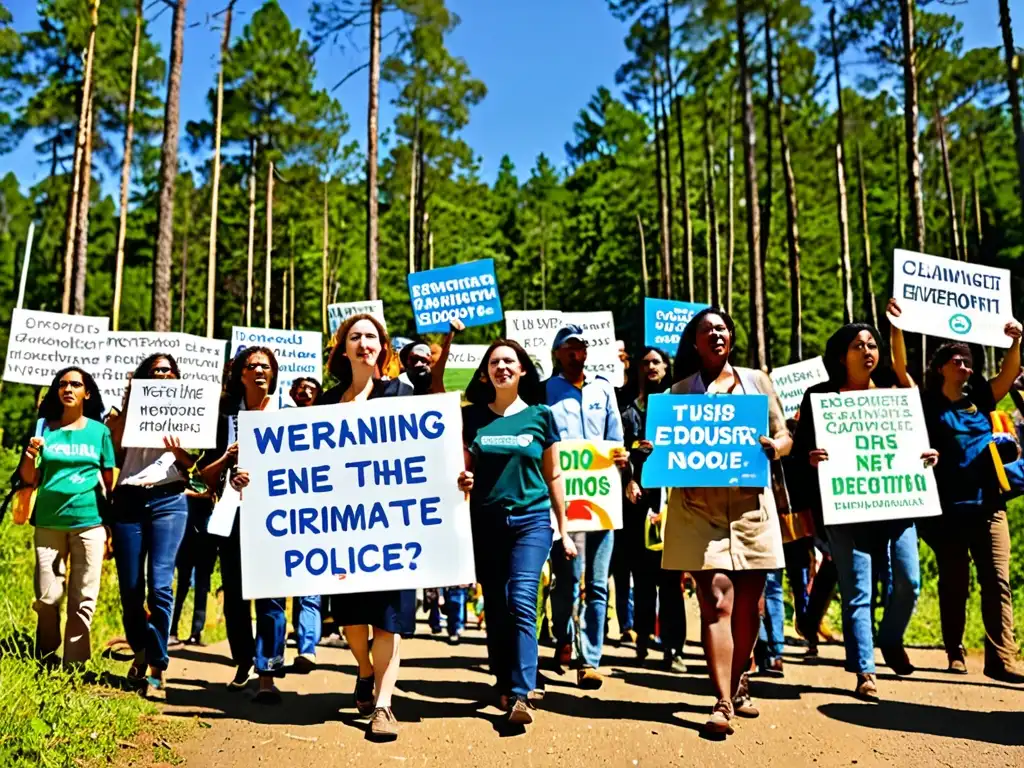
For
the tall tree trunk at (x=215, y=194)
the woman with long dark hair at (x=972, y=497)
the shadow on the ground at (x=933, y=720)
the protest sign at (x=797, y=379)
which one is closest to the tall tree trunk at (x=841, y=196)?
the protest sign at (x=797, y=379)

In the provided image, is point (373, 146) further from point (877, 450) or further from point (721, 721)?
point (721, 721)

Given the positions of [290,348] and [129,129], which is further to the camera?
[129,129]

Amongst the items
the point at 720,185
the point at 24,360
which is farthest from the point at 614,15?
the point at 24,360

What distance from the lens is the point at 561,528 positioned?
18.6 feet

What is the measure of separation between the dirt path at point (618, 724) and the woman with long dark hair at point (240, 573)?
0.21m

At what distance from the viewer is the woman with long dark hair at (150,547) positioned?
6004mm

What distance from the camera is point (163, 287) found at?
1634cm

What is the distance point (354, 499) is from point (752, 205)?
1817 cm

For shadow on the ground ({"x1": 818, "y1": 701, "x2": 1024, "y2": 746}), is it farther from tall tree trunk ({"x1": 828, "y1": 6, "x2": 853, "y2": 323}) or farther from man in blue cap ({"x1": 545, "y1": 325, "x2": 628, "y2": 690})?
tall tree trunk ({"x1": 828, "y1": 6, "x2": 853, "y2": 323})

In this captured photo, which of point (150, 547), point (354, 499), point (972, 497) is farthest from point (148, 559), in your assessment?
point (972, 497)

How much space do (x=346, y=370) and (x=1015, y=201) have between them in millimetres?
45365

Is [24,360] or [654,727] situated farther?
[24,360]

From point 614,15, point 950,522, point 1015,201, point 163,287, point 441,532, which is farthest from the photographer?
point 1015,201

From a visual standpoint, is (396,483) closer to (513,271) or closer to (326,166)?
(326,166)
